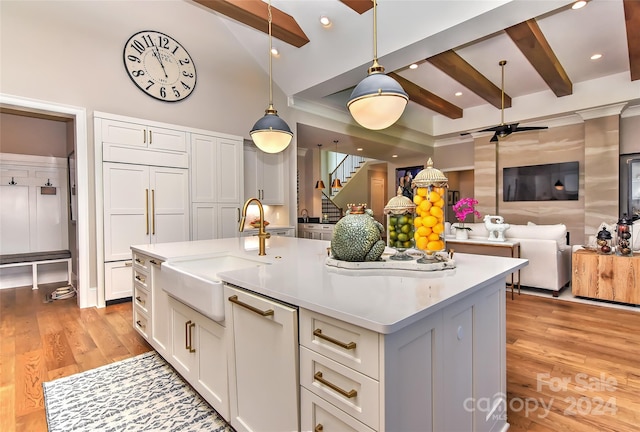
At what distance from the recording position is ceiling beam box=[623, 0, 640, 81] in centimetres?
353

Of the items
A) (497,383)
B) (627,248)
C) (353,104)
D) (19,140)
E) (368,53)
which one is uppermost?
(368,53)

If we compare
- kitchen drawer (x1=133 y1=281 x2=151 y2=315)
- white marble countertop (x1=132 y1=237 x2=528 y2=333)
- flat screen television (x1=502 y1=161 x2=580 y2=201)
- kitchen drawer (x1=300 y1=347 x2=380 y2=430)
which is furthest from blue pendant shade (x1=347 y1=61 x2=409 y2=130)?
flat screen television (x1=502 y1=161 x2=580 y2=201)

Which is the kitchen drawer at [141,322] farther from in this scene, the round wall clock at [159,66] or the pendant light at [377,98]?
the round wall clock at [159,66]

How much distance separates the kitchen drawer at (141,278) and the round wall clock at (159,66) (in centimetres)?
279

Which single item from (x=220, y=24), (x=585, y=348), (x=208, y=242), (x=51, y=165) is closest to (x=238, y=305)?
(x=208, y=242)

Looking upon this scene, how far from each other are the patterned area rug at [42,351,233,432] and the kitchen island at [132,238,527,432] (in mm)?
192

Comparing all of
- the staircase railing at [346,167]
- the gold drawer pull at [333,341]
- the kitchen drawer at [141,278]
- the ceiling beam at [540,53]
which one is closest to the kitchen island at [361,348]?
the gold drawer pull at [333,341]

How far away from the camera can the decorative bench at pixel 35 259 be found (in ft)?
14.7

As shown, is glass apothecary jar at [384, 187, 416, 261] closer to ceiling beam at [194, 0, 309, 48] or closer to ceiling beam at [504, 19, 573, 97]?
ceiling beam at [194, 0, 309, 48]

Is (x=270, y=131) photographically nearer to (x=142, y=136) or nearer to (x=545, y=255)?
(x=142, y=136)

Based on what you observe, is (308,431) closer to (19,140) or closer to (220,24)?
(220,24)

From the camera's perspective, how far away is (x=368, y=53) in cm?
404

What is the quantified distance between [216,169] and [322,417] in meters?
4.23

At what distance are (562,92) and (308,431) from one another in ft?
25.1
